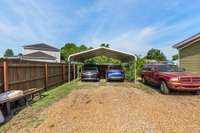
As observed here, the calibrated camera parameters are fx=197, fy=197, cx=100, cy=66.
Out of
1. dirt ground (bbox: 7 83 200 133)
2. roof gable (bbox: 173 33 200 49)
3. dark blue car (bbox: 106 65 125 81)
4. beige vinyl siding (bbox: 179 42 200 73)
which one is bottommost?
dirt ground (bbox: 7 83 200 133)

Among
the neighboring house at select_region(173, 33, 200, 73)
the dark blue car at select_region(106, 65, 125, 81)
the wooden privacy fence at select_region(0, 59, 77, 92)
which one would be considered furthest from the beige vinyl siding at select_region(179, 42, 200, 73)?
the wooden privacy fence at select_region(0, 59, 77, 92)

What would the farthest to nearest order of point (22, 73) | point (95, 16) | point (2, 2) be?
point (95, 16), point (2, 2), point (22, 73)

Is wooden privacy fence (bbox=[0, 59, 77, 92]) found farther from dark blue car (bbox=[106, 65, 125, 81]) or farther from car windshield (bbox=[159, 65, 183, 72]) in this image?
car windshield (bbox=[159, 65, 183, 72])

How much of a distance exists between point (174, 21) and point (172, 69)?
842 centimetres

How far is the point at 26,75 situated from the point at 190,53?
12431 millimetres

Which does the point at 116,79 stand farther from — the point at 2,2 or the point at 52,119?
the point at 52,119

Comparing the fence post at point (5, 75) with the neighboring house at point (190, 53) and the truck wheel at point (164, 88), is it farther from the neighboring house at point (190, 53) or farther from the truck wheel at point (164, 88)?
the neighboring house at point (190, 53)

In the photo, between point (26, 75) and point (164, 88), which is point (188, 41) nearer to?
point (164, 88)

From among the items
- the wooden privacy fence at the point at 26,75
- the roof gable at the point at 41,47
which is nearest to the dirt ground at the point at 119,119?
the wooden privacy fence at the point at 26,75

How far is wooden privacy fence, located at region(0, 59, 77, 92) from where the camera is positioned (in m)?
7.86

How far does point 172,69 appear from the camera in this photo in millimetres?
13258

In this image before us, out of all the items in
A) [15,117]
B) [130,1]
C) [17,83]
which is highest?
[130,1]

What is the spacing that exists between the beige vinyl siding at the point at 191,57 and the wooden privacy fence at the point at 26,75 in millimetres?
10781

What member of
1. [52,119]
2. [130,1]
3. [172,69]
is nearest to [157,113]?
[52,119]
